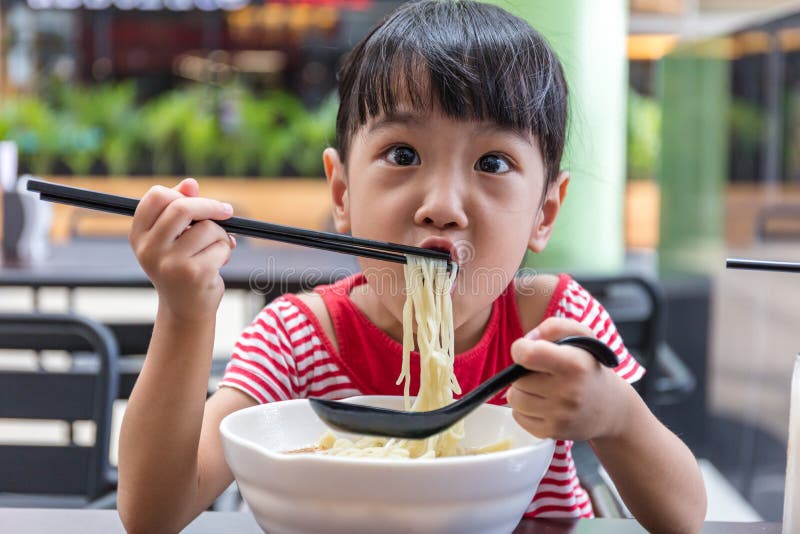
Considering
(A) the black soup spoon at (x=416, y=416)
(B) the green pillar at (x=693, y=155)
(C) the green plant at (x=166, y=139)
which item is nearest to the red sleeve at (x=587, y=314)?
(A) the black soup spoon at (x=416, y=416)

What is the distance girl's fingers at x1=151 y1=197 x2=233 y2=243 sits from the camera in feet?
2.61

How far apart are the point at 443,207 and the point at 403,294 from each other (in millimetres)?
157

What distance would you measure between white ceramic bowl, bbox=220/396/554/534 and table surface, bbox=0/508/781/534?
12cm

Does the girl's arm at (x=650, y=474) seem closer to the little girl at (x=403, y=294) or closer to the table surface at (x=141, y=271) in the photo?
the little girl at (x=403, y=294)

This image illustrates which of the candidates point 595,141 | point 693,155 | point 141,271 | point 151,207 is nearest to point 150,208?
point 151,207

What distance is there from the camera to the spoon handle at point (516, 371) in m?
0.69

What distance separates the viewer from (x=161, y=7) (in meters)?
9.96

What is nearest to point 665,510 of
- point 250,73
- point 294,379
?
point 294,379

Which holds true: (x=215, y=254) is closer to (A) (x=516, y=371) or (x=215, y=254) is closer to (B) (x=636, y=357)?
(A) (x=516, y=371)

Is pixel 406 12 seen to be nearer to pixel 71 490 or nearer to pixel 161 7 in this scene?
pixel 71 490

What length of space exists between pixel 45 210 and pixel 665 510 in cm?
282

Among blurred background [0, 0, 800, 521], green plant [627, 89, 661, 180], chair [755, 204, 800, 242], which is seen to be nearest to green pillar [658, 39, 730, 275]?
blurred background [0, 0, 800, 521]

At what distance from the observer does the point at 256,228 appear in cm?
78

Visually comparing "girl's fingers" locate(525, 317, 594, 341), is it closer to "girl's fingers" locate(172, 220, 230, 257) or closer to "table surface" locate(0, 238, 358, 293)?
"girl's fingers" locate(172, 220, 230, 257)
